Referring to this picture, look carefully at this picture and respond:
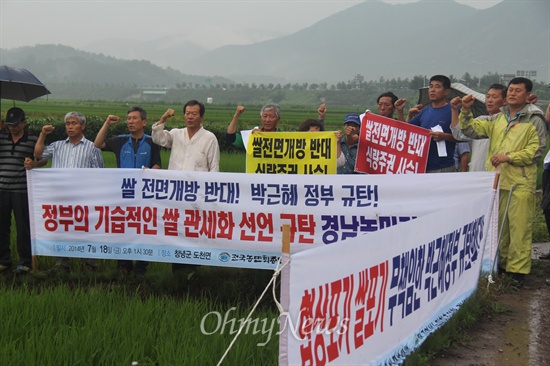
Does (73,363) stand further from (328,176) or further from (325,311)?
(328,176)

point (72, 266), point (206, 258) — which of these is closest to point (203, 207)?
point (206, 258)

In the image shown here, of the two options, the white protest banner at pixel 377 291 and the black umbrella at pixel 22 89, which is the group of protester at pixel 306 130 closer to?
the black umbrella at pixel 22 89

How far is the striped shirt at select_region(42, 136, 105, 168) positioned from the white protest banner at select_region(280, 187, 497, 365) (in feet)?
12.3

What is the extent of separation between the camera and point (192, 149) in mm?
6059

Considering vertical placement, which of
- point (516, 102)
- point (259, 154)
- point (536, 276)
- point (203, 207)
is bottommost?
point (536, 276)

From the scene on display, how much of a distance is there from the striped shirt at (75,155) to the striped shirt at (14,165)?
214 millimetres

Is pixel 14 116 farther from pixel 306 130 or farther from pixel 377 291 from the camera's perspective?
pixel 377 291

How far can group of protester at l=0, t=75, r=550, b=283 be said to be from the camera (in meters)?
6.05

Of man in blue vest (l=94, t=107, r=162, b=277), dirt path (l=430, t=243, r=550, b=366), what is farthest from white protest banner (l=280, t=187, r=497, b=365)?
man in blue vest (l=94, t=107, r=162, b=277)

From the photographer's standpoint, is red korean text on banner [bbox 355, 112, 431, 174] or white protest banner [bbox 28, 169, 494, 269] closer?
white protest banner [bbox 28, 169, 494, 269]

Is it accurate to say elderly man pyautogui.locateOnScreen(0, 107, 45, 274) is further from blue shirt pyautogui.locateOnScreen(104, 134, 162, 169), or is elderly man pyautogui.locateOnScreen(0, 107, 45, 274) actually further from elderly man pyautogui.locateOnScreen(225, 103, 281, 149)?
elderly man pyautogui.locateOnScreen(225, 103, 281, 149)

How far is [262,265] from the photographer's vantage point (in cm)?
552

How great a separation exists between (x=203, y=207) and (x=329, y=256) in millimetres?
2938

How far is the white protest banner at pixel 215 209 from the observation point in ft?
17.8
